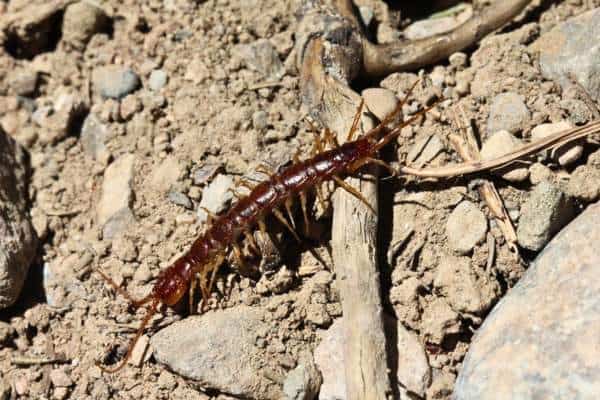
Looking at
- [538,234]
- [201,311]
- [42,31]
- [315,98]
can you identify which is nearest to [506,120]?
[538,234]

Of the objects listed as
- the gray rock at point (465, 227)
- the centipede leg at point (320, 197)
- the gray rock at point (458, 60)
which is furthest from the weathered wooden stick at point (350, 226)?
the gray rock at point (458, 60)

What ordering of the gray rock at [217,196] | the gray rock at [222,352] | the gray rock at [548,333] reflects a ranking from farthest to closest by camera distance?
the gray rock at [217,196] < the gray rock at [222,352] < the gray rock at [548,333]

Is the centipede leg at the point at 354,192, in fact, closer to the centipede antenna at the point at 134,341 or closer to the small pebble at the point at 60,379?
the centipede antenna at the point at 134,341

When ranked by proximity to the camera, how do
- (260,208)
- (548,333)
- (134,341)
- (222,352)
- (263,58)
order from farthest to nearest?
(263,58), (260,208), (134,341), (222,352), (548,333)

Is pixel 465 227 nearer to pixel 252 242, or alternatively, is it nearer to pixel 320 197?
pixel 320 197

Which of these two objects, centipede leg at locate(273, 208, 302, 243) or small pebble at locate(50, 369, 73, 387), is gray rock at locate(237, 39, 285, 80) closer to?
centipede leg at locate(273, 208, 302, 243)

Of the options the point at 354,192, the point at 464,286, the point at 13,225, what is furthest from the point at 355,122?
the point at 13,225

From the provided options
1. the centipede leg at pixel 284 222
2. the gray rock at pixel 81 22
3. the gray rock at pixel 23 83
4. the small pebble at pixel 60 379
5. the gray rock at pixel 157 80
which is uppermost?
the gray rock at pixel 81 22
